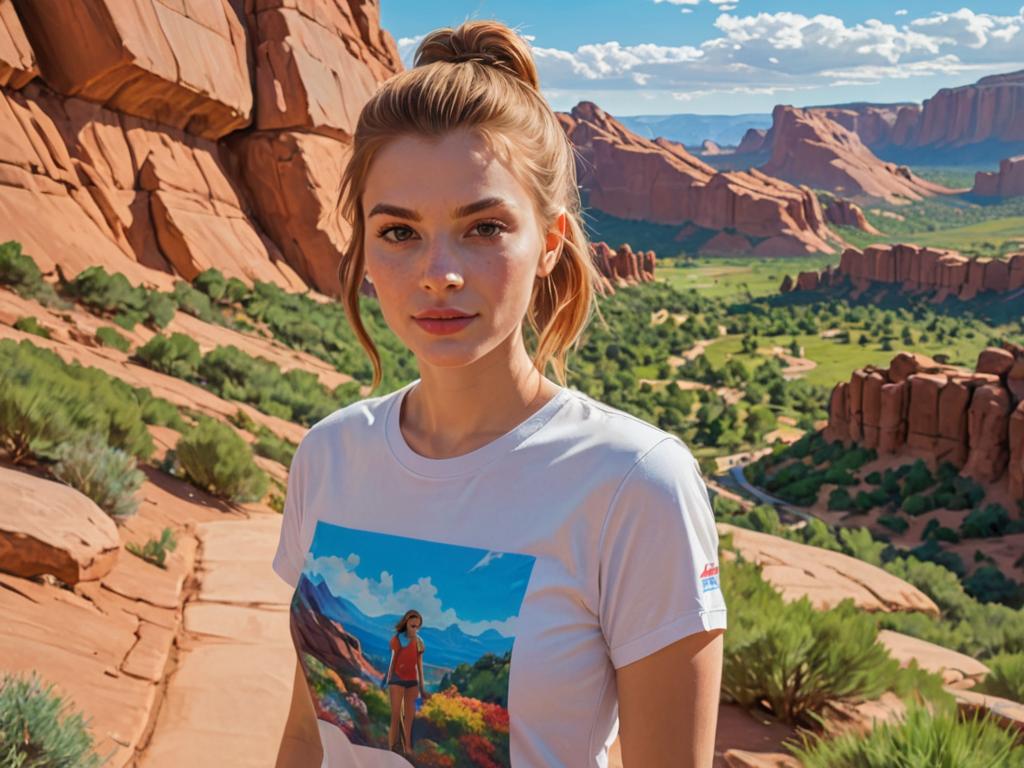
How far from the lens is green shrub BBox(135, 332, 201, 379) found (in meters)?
13.6

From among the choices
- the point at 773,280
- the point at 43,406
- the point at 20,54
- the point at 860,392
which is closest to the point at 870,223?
the point at 773,280

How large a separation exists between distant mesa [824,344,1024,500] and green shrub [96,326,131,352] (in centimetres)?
2244

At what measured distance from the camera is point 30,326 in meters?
11.7

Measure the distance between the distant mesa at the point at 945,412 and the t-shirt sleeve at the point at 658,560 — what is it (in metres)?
27.1

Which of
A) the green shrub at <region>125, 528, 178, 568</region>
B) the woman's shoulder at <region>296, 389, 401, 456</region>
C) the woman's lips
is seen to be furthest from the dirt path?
the woman's lips

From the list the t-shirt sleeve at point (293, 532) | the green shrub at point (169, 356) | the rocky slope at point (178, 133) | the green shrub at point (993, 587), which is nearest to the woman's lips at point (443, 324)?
the t-shirt sleeve at point (293, 532)

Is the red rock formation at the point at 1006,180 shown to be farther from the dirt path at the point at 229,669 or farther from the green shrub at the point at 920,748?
the green shrub at the point at 920,748

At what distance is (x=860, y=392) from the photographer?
3195 centimetres

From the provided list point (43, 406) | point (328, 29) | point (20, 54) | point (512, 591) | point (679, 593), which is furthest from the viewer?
point (328, 29)

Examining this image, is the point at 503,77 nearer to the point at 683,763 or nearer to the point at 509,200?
the point at 509,200

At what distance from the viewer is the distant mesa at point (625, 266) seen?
77625mm

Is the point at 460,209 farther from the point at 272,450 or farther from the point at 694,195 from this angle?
the point at 694,195

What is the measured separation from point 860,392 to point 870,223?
11262 cm

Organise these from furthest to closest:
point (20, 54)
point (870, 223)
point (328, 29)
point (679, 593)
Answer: point (870, 223), point (328, 29), point (20, 54), point (679, 593)
